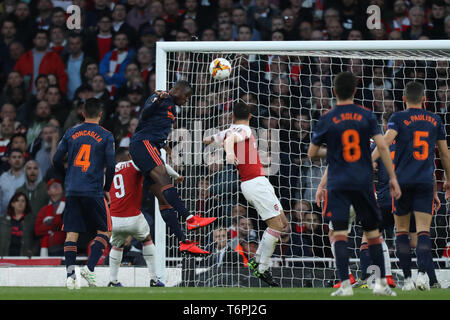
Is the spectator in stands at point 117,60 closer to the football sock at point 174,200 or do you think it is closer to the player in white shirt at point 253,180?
the player in white shirt at point 253,180

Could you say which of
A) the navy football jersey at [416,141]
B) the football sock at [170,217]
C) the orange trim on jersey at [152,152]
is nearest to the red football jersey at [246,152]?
the orange trim on jersey at [152,152]

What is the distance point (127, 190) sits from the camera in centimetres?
957

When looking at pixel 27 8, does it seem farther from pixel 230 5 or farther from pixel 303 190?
pixel 303 190

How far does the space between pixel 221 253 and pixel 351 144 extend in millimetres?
4462

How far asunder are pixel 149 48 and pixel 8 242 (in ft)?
13.2

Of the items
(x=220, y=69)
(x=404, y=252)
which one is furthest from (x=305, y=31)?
(x=404, y=252)

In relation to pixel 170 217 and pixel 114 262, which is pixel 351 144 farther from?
pixel 114 262

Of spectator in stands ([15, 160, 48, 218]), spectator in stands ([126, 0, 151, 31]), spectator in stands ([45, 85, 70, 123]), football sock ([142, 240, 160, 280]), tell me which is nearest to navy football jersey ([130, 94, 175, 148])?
football sock ([142, 240, 160, 280])

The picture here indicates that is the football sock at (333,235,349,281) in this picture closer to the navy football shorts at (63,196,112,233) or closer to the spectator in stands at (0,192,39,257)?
the navy football shorts at (63,196,112,233)

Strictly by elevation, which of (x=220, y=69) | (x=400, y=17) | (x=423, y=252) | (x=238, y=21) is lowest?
(x=423, y=252)

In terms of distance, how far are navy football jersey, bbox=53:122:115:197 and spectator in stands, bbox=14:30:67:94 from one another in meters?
5.59

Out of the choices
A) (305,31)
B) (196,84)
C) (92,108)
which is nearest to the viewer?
(92,108)

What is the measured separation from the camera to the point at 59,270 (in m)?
10.3

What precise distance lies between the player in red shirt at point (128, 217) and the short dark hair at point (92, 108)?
4.18 feet
